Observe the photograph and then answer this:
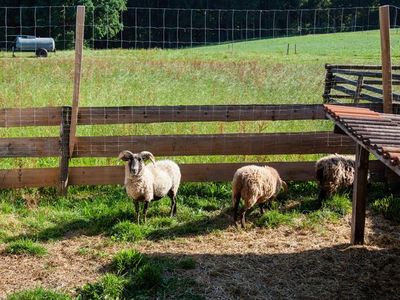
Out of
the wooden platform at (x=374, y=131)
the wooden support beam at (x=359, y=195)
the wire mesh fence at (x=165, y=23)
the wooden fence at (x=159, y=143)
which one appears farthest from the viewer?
the wire mesh fence at (x=165, y=23)

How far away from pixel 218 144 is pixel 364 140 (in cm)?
380

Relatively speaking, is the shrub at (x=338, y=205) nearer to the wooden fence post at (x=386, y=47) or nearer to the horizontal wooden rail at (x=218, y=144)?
the horizontal wooden rail at (x=218, y=144)

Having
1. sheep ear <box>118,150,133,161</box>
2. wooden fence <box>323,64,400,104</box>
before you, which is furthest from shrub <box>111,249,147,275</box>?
wooden fence <box>323,64,400,104</box>

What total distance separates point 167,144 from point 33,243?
277cm

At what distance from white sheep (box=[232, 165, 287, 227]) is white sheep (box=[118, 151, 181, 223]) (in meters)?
0.97

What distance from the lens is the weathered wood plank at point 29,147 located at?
328 inches

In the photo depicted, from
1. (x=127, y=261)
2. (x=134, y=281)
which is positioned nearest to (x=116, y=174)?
(x=127, y=261)

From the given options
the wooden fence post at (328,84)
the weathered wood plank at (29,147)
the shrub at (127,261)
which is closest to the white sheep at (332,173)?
the shrub at (127,261)

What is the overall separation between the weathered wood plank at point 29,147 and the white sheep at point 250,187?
9.73 ft

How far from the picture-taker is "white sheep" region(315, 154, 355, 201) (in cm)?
816

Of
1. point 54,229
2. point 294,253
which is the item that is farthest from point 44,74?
point 294,253

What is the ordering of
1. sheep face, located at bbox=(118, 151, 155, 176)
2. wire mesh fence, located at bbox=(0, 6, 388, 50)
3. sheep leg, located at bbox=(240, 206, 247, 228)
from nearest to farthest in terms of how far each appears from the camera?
sheep face, located at bbox=(118, 151, 155, 176) → sheep leg, located at bbox=(240, 206, 247, 228) → wire mesh fence, located at bbox=(0, 6, 388, 50)

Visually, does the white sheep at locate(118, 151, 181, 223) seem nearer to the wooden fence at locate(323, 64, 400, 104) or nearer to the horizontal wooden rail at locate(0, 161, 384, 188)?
the horizontal wooden rail at locate(0, 161, 384, 188)

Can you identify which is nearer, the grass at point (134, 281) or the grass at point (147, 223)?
the grass at point (134, 281)
